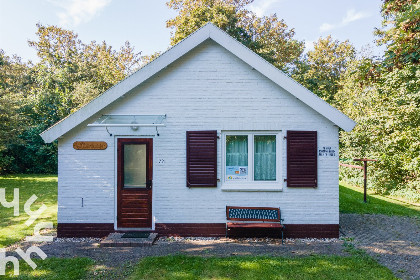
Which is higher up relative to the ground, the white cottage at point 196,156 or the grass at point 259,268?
the white cottage at point 196,156

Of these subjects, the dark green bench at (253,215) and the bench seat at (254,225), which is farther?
the dark green bench at (253,215)

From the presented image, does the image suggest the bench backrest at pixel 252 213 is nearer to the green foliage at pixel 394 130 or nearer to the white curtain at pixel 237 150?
the white curtain at pixel 237 150

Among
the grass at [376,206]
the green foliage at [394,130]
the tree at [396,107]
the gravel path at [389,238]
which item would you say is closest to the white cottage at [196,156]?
the gravel path at [389,238]

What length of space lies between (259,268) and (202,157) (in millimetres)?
3162

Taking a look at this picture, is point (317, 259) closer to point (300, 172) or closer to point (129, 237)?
point (300, 172)

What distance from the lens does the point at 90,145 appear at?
7.92 m

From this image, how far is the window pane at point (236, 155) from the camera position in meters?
8.16

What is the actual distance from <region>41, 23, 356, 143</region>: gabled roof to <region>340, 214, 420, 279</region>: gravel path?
3125 millimetres

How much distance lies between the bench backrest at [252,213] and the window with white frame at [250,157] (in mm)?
735

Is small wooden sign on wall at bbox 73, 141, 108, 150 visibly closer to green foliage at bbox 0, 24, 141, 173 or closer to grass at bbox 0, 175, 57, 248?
grass at bbox 0, 175, 57, 248

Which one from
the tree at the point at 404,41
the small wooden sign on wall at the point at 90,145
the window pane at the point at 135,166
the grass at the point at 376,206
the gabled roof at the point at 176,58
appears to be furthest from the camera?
the tree at the point at 404,41

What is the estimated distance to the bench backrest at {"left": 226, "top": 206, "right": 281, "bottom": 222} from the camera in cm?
787

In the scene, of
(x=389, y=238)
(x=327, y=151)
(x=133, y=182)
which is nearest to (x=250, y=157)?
(x=327, y=151)

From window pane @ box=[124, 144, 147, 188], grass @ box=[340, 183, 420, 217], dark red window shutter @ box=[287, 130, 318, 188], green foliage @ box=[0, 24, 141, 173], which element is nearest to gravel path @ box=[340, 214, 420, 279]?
grass @ box=[340, 183, 420, 217]
